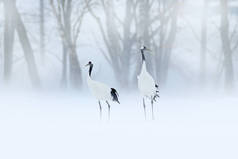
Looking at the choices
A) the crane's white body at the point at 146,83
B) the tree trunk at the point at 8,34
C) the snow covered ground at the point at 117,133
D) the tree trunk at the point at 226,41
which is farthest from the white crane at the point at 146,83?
the tree trunk at the point at 226,41

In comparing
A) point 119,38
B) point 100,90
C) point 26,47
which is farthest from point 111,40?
point 100,90

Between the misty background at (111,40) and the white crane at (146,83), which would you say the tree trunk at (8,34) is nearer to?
the misty background at (111,40)

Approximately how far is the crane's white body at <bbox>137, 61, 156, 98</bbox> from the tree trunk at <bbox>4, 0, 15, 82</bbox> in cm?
884

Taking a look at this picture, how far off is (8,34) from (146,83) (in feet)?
31.9

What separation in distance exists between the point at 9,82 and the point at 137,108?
756 cm

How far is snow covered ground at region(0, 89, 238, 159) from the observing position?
670cm

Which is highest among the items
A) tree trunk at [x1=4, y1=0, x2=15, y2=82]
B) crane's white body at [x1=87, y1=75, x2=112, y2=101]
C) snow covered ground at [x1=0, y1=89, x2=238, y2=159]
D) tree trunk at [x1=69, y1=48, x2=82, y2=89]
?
tree trunk at [x1=4, y1=0, x2=15, y2=82]

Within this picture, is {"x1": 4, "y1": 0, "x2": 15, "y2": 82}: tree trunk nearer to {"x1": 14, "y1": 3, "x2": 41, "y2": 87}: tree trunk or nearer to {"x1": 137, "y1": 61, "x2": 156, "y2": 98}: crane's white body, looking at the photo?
{"x1": 14, "y1": 3, "x2": 41, "y2": 87}: tree trunk

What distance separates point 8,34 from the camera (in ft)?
62.4

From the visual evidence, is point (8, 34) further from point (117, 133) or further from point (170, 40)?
point (117, 133)

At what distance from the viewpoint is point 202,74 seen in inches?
1035

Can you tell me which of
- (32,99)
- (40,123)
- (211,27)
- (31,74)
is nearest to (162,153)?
(40,123)

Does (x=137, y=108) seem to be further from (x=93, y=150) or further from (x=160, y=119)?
(x=93, y=150)

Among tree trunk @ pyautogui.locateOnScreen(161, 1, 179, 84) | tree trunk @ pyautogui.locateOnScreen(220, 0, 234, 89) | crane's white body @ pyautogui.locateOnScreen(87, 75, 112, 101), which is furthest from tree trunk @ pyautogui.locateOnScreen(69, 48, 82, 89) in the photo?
crane's white body @ pyautogui.locateOnScreen(87, 75, 112, 101)
